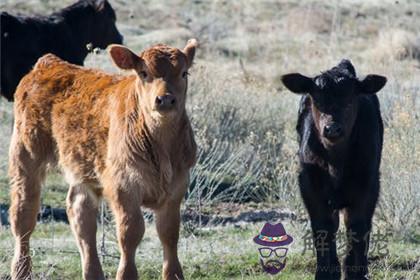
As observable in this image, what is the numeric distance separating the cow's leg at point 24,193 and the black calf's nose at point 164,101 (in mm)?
1789

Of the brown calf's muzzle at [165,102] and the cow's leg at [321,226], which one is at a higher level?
the brown calf's muzzle at [165,102]

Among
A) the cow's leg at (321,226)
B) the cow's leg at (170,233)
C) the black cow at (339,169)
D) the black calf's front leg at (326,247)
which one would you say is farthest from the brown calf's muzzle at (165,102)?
the black calf's front leg at (326,247)

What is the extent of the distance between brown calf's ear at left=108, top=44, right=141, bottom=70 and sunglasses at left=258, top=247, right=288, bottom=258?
2812mm

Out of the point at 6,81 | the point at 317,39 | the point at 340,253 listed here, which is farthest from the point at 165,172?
the point at 317,39

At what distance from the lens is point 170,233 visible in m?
8.48

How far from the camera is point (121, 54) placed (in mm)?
8289

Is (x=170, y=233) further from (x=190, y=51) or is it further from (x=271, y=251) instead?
(x=271, y=251)

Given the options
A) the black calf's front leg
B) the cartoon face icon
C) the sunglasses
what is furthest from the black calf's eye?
the sunglasses

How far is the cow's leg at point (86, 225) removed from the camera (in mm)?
9055

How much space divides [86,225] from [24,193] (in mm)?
612

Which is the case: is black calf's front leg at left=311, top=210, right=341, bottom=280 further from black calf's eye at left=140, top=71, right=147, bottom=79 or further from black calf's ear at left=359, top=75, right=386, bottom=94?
black calf's eye at left=140, top=71, right=147, bottom=79

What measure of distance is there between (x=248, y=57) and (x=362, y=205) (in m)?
19.8

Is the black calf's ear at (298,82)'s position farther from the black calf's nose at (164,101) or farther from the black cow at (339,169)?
the black calf's nose at (164,101)

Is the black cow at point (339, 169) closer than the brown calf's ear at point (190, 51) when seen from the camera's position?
No
